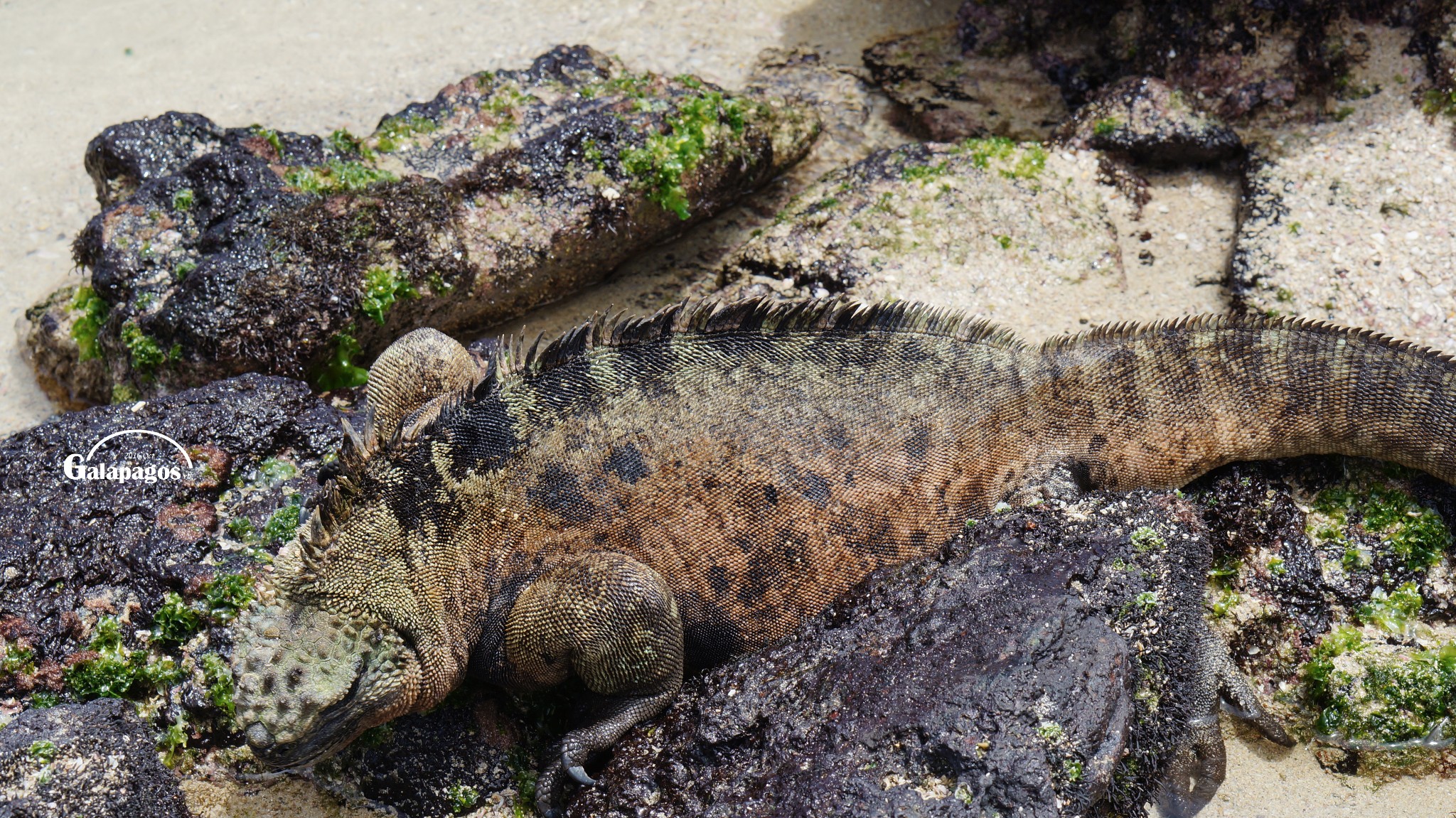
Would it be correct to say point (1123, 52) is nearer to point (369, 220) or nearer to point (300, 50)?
point (369, 220)

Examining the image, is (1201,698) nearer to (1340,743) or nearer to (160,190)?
(1340,743)

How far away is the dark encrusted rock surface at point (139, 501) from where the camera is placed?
382 cm

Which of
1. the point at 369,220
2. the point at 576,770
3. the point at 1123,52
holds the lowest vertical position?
the point at 576,770

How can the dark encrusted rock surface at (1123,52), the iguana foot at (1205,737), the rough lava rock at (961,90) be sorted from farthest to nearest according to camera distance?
the rough lava rock at (961,90)
the dark encrusted rock surface at (1123,52)
the iguana foot at (1205,737)

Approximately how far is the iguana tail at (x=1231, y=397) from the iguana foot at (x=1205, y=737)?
702mm

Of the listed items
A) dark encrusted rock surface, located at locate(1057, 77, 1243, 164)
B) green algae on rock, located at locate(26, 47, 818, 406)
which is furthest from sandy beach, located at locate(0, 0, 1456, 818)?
dark encrusted rock surface, located at locate(1057, 77, 1243, 164)

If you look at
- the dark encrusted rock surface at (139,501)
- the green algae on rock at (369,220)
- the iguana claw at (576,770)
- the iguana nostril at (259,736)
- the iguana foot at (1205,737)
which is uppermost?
the green algae on rock at (369,220)

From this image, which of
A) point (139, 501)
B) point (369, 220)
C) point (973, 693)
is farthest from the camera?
point (369, 220)

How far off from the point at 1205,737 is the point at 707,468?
1.88 m

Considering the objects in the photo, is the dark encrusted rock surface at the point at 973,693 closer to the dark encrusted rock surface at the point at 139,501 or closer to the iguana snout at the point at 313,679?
the iguana snout at the point at 313,679

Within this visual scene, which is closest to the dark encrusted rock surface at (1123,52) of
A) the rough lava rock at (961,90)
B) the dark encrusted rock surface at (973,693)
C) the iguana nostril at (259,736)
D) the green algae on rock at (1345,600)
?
the rough lava rock at (961,90)

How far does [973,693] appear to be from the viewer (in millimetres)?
3133

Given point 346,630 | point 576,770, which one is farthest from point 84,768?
point 576,770

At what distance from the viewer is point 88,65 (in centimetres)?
778
